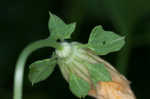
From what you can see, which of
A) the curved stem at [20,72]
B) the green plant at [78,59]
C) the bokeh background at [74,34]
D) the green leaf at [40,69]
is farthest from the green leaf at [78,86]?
the bokeh background at [74,34]

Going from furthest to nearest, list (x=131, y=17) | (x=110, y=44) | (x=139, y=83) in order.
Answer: (x=131, y=17) → (x=139, y=83) → (x=110, y=44)

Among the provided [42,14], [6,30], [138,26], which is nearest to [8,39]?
[6,30]

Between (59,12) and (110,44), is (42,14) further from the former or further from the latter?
(110,44)

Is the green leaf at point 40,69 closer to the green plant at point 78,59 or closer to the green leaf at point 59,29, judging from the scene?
the green plant at point 78,59

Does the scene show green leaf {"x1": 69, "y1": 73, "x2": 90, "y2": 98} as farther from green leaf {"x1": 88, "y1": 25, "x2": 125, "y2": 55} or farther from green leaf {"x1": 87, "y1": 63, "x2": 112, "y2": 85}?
green leaf {"x1": 88, "y1": 25, "x2": 125, "y2": 55}

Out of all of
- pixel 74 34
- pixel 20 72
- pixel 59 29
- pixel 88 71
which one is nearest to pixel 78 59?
pixel 88 71

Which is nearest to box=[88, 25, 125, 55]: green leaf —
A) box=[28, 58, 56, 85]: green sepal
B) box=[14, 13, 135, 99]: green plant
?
box=[14, 13, 135, 99]: green plant

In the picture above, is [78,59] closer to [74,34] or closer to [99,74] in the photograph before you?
[99,74]
